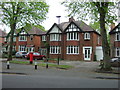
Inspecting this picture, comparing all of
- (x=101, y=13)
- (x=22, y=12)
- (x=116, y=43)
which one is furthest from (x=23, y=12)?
(x=116, y=43)

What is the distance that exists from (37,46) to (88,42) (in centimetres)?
1576

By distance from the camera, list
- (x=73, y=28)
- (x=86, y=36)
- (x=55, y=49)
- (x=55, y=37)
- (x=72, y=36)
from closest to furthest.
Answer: (x=86, y=36) → (x=73, y=28) → (x=72, y=36) → (x=55, y=49) → (x=55, y=37)

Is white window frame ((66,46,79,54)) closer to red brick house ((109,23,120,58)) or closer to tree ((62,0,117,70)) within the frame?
red brick house ((109,23,120,58))

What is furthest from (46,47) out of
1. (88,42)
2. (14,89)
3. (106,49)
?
(14,89)

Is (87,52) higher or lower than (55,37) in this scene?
lower

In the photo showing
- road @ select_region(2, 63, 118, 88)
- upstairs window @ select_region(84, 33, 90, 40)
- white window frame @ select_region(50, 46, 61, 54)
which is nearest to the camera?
road @ select_region(2, 63, 118, 88)

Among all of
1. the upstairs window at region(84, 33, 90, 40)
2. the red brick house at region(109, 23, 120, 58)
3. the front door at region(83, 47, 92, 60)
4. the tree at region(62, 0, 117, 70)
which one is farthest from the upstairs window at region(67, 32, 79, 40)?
the tree at region(62, 0, 117, 70)

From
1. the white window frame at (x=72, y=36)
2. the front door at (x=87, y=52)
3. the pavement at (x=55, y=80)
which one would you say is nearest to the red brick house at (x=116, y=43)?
the front door at (x=87, y=52)

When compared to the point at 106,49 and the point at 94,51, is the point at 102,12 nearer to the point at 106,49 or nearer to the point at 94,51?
the point at 106,49

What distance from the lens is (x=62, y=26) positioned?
4016 centimetres

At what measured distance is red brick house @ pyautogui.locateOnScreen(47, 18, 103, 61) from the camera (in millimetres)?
34972

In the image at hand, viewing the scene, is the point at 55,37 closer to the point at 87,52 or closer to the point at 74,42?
the point at 74,42

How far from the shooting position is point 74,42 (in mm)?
35781

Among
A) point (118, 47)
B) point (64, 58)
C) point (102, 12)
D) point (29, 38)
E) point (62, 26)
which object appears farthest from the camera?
point (29, 38)
